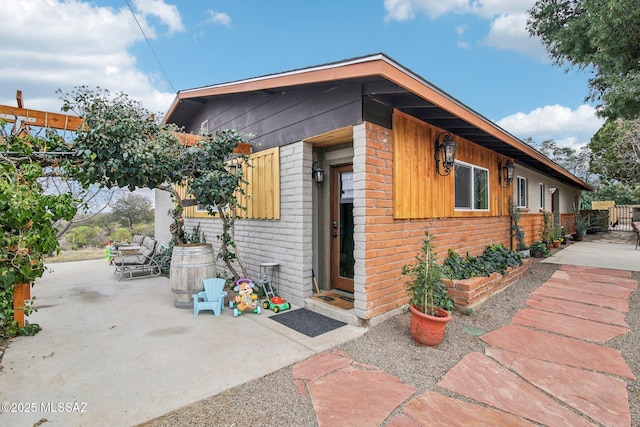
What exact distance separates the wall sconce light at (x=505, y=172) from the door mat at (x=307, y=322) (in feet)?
17.6

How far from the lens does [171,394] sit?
2211mm

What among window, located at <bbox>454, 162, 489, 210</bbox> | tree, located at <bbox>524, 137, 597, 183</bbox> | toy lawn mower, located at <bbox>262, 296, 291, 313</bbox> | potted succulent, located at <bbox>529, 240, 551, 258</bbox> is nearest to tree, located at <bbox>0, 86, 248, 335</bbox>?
toy lawn mower, located at <bbox>262, 296, 291, 313</bbox>

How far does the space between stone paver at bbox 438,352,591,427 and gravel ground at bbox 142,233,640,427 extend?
0.37 feet

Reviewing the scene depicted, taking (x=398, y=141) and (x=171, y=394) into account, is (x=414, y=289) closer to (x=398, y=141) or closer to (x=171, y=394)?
(x=398, y=141)

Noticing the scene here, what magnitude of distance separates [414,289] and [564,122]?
36.0 meters

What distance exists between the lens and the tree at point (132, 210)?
485 inches

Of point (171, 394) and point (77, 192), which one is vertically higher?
point (77, 192)

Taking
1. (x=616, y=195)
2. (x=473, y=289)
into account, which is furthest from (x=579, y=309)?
(x=616, y=195)

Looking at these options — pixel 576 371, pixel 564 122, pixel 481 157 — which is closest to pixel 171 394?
pixel 576 371

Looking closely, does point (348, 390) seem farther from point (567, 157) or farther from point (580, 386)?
point (567, 157)

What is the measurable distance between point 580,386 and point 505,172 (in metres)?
5.53

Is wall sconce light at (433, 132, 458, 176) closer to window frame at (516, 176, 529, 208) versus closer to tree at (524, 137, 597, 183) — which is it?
window frame at (516, 176, 529, 208)

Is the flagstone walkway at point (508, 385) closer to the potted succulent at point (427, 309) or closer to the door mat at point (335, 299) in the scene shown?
the potted succulent at point (427, 309)

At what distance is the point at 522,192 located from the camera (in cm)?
837
